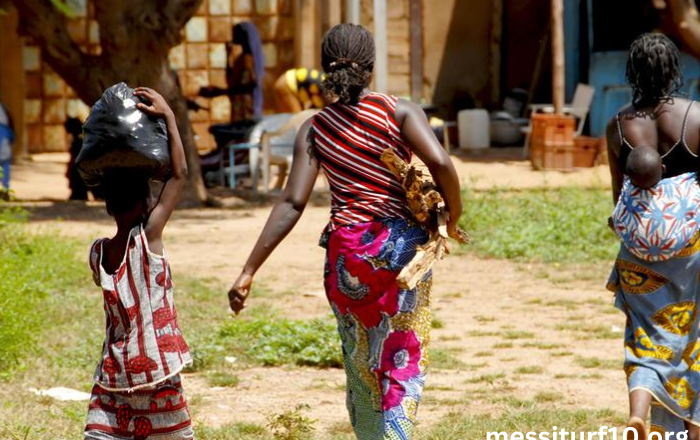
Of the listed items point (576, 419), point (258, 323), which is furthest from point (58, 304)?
point (576, 419)

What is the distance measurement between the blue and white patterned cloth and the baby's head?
43 millimetres

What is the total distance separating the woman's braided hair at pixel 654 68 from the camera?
436 cm

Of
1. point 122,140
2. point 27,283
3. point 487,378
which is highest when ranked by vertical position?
point 122,140

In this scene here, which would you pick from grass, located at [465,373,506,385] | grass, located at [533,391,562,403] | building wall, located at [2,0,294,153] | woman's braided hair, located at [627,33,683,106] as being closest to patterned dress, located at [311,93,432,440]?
woman's braided hair, located at [627,33,683,106]

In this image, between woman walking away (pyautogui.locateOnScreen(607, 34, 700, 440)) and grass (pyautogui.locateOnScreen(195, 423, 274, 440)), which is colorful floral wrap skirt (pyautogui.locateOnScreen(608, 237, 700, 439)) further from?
grass (pyautogui.locateOnScreen(195, 423, 274, 440))

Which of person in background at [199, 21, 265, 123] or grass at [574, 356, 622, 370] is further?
person in background at [199, 21, 265, 123]

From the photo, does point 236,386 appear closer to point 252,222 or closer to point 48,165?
point 252,222

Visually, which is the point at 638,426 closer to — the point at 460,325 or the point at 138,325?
the point at 138,325

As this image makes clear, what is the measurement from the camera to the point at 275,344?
677cm

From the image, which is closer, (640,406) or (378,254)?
(378,254)

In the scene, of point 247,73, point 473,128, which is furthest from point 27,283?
point 473,128

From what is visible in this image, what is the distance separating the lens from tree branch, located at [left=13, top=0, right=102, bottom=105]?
12872 mm

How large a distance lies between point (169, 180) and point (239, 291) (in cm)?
42

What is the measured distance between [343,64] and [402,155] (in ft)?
1.14
